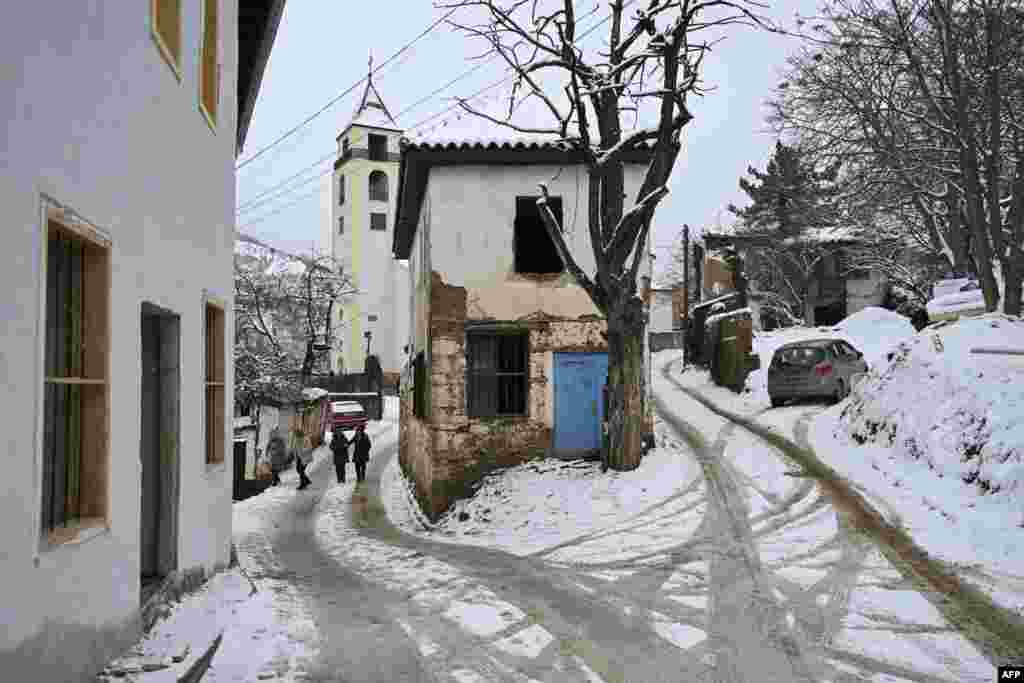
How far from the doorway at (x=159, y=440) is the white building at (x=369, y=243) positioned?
52451mm

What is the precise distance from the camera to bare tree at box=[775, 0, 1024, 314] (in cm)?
1476

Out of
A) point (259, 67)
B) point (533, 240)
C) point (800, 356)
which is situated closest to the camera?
point (259, 67)

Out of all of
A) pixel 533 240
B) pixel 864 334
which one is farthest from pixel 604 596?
pixel 864 334

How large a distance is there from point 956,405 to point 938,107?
7924 millimetres

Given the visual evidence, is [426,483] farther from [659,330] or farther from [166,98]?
[659,330]

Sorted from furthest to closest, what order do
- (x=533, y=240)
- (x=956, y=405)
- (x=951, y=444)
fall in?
(x=533, y=240)
(x=956, y=405)
(x=951, y=444)

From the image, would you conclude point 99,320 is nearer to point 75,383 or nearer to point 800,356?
point 75,383

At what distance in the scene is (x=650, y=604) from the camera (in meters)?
7.26

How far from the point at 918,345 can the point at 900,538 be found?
5.17 m

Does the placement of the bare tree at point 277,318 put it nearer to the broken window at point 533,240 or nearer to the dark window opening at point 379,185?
the dark window opening at point 379,185

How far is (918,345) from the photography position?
13148 mm

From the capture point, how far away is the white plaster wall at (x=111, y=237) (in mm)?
3668

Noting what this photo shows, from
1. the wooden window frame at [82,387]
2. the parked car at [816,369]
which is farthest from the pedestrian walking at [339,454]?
the wooden window frame at [82,387]

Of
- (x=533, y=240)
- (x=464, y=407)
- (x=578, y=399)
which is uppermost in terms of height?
(x=533, y=240)
